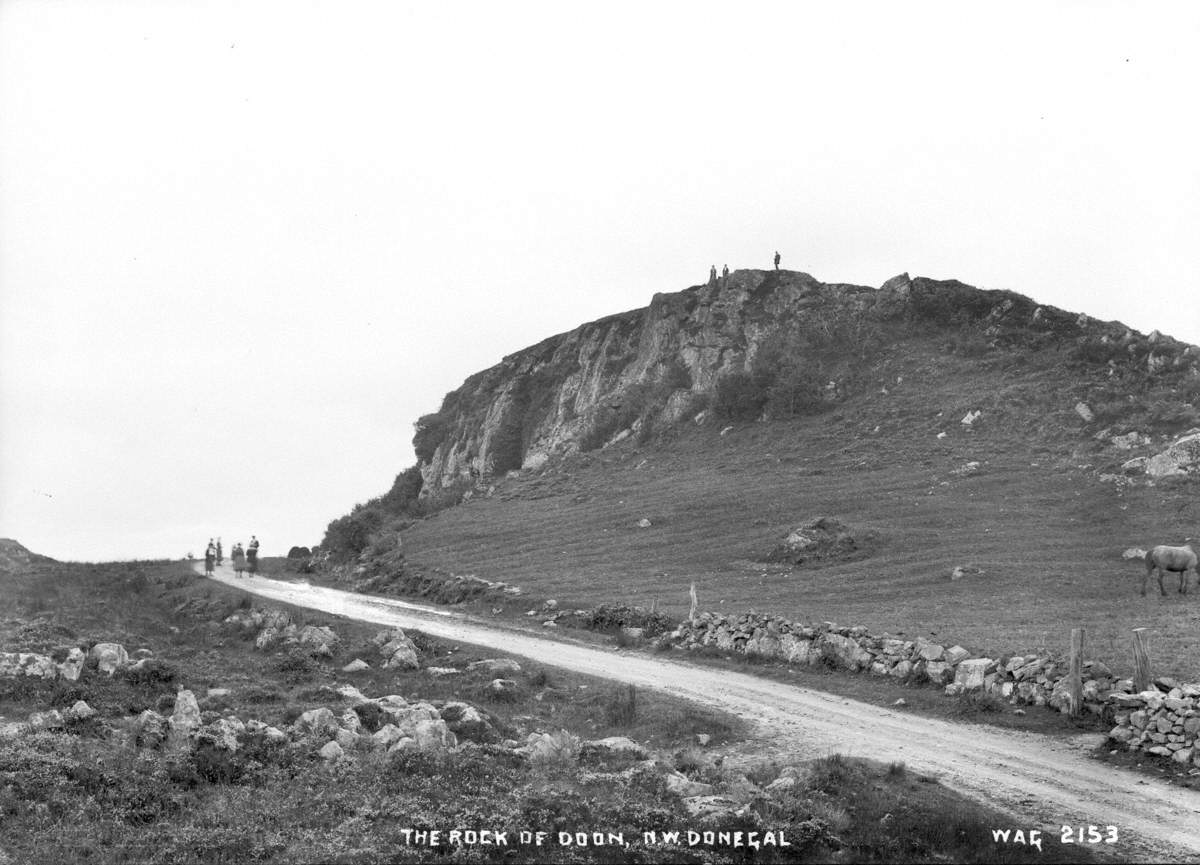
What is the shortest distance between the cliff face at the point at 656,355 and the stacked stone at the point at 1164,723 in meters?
56.1

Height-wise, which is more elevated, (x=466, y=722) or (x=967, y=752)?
(x=967, y=752)

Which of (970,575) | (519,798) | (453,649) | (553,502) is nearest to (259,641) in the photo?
(453,649)

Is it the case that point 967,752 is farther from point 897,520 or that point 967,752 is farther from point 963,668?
point 897,520

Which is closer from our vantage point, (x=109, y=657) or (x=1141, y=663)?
(x=1141, y=663)

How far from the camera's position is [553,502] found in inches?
2810

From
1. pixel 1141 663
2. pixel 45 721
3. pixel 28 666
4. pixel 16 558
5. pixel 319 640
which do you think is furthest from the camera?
pixel 16 558

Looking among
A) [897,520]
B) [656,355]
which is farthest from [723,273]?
[897,520]

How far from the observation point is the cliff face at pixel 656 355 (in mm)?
85312

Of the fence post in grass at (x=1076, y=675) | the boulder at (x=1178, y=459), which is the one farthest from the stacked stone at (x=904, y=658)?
the boulder at (x=1178, y=459)

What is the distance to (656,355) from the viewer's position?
10625 cm

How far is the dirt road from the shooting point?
498 inches

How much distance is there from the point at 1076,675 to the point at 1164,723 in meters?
2.69

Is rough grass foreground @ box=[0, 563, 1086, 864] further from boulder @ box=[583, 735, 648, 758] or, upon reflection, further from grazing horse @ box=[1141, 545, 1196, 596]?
grazing horse @ box=[1141, 545, 1196, 596]

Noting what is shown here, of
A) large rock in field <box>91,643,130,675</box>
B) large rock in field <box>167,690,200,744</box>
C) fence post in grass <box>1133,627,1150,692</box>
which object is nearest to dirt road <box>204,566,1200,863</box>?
fence post in grass <box>1133,627,1150,692</box>
